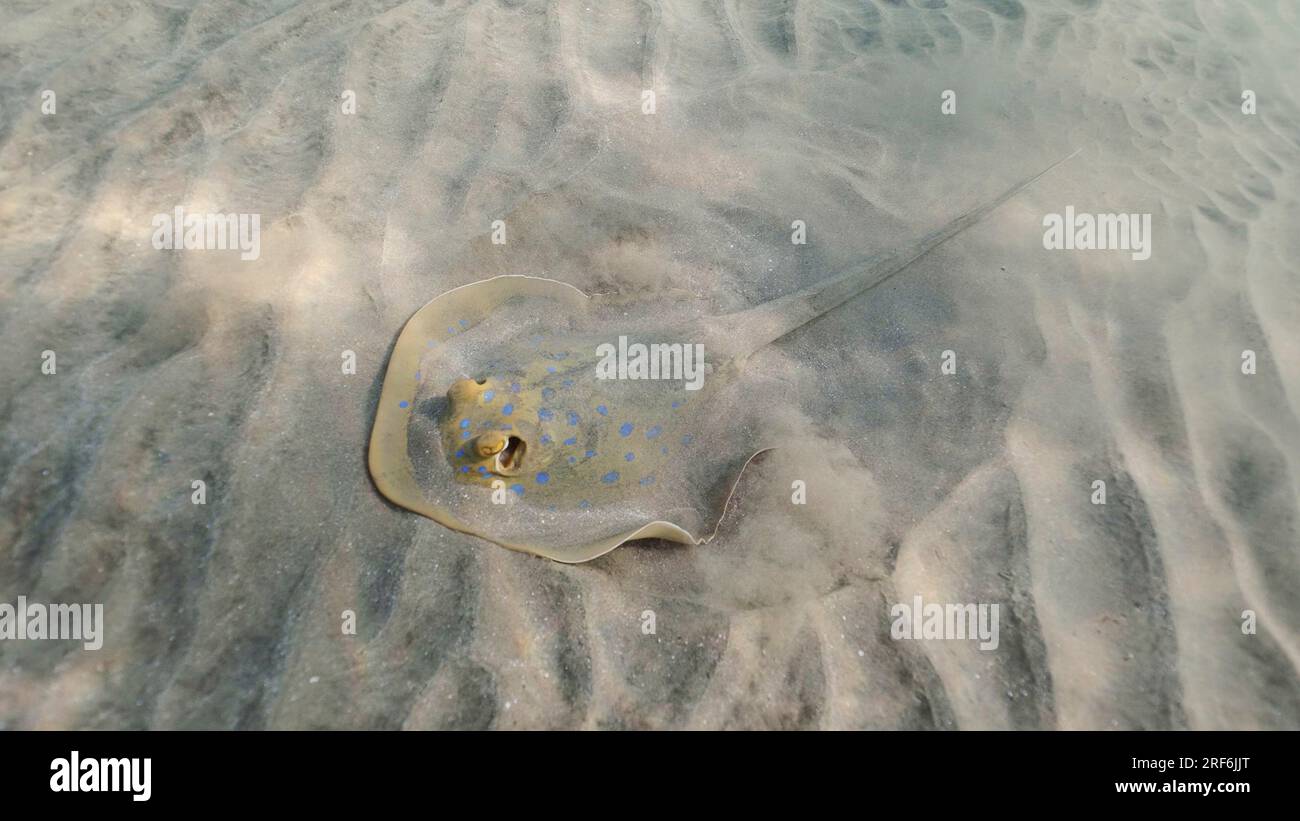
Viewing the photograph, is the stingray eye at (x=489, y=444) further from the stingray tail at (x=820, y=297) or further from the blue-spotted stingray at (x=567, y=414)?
the stingray tail at (x=820, y=297)

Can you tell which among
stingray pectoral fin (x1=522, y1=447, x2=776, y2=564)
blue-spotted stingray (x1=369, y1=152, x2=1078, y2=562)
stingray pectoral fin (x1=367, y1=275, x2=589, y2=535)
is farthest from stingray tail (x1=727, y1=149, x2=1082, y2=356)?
stingray pectoral fin (x1=522, y1=447, x2=776, y2=564)

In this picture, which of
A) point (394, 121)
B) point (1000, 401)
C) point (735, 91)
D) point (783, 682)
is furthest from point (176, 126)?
point (1000, 401)

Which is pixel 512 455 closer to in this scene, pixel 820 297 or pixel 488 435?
pixel 488 435

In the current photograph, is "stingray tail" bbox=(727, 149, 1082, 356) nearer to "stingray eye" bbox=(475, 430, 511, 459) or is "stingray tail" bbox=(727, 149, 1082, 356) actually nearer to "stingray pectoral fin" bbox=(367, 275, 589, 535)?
"stingray pectoral fin" bbox=(367, 275, 589, 535)

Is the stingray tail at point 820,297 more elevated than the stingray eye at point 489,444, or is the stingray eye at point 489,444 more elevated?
the stingray tail at point 820,297

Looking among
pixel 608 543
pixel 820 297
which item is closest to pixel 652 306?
pixel 820 297

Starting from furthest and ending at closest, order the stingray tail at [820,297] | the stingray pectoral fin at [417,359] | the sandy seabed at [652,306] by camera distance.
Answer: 1. the stingray tail at [820,297]
2. the stingray pectoral fin at [417,359]
3. the sandy seabed at [652,306]

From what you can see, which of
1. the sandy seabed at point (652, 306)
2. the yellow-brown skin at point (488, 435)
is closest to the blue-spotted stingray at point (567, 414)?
the yellow-brown skin at point (488, 435)
